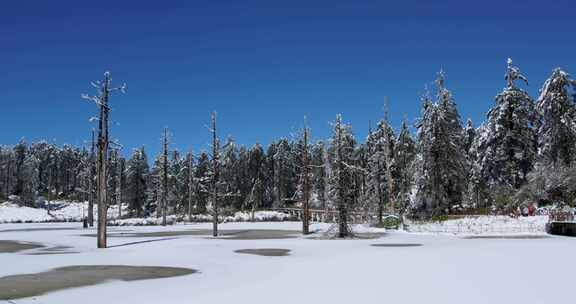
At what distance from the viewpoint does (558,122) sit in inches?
1836

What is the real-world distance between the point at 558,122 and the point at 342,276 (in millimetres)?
40066

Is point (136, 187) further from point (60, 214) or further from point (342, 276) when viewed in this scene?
point (342, 276)

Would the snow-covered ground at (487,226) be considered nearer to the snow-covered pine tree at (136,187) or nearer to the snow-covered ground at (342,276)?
the snow-covered ground at (342,276)

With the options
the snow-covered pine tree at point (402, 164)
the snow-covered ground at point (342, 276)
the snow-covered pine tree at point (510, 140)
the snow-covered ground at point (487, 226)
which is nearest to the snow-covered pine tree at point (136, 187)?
the snow-covered pine tree at point (402, 164)

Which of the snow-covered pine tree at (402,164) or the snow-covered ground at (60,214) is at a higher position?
the snow-covered pine tree at (402,164)

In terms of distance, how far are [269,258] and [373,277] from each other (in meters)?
6.56

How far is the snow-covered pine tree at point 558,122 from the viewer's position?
46656mm

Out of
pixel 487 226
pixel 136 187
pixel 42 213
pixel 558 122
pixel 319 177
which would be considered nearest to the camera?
pixel 487 226

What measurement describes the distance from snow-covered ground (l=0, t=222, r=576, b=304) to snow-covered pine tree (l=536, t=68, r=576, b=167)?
27634mm

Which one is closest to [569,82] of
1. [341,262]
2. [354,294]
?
[341,262]

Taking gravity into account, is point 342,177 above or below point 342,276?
above

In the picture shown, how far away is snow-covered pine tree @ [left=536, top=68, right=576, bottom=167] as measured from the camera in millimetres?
46656

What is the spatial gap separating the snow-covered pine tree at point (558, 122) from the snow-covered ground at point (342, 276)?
90.7 feet

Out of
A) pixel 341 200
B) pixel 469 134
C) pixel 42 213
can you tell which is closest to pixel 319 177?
pixel 469 134
